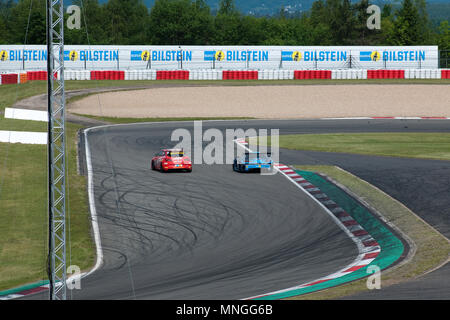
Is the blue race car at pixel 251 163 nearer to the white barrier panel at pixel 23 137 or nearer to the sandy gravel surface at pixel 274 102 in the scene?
the white barrier panel at pixel 23 137

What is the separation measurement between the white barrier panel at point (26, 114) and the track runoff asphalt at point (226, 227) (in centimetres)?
1208

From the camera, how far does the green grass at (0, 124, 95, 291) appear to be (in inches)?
732

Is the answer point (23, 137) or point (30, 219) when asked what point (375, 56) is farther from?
point (30, 219)

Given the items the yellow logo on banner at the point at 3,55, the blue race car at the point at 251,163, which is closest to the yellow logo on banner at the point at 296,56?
the yellow logo on banner at the point at 3,55

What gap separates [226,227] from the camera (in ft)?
70.7

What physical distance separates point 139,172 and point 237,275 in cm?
1326

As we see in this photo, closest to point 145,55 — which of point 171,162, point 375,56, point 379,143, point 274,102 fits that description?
point 274,102

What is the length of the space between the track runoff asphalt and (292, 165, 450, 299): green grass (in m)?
0.48

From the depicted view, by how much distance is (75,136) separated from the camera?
4050 centimetres

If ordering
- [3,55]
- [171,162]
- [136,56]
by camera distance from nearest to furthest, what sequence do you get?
[171,162] → [3,55] → [136,56]

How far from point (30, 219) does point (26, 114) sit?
81.9ft

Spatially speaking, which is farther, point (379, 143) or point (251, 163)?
point (379, 143)
